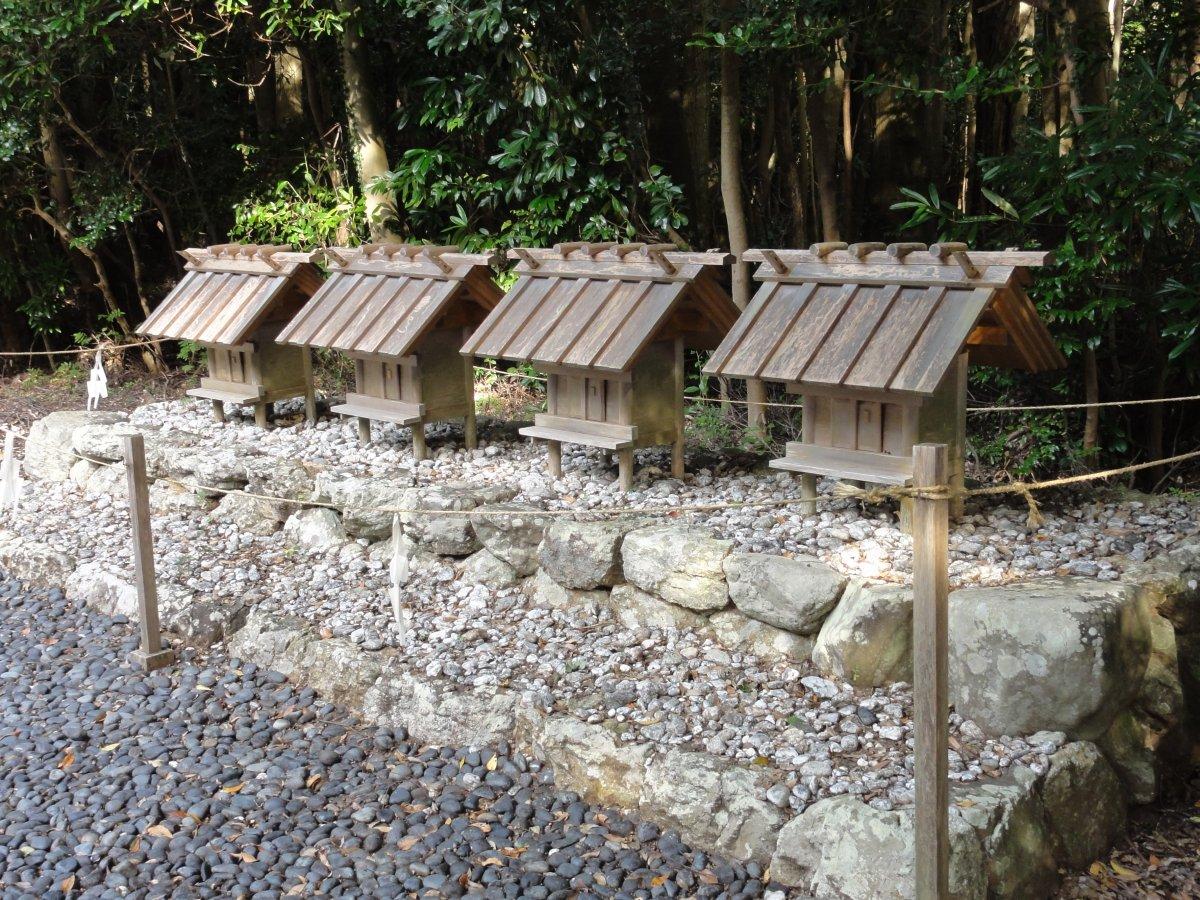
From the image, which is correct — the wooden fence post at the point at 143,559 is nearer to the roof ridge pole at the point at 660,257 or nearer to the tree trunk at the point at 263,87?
the roof ridge pole at the point at 660,257

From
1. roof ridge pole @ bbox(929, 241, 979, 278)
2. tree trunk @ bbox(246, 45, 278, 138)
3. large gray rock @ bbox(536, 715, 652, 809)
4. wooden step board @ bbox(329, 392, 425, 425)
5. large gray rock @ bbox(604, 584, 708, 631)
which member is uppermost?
tree trunk @ bbox(246, 45, 278, 138)

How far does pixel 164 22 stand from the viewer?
9477 millimetres

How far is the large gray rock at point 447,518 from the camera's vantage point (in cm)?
558

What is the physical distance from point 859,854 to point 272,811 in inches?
84.6

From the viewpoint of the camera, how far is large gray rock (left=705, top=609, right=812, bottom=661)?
4.46m

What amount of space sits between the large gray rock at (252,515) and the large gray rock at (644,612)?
2.42 metres

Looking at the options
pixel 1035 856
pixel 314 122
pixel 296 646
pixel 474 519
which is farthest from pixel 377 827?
pixel 314 122

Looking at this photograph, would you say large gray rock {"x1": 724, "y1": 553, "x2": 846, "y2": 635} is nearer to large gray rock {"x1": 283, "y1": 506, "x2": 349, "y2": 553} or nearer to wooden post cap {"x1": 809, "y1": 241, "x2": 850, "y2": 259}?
wooden post cap {"x1": 809, "y1": 241, "x2": 850, "y2": 259}

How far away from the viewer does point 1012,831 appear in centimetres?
350

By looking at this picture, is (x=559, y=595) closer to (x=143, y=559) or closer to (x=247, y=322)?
(x=143, y=559)

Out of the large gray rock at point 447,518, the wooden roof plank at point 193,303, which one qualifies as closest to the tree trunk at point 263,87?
the wooden roof plank at point 193,303

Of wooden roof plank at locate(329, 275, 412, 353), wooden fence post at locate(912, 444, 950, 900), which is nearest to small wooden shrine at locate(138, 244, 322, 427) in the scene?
wooden roof plank at locate(329, 275, 412, 353)

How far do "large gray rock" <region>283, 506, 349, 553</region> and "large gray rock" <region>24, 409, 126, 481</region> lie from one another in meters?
2.52

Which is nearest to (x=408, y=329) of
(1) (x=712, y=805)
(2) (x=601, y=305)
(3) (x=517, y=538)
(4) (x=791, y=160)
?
(2) (x=601, y=305)
